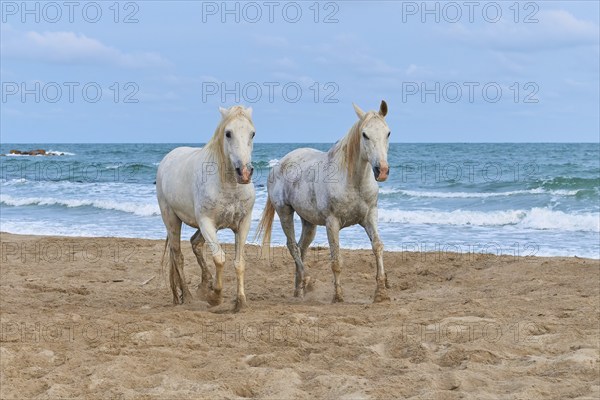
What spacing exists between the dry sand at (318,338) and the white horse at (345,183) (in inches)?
29.7

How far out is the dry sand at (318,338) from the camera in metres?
4.18

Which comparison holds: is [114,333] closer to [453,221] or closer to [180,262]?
[180,262]

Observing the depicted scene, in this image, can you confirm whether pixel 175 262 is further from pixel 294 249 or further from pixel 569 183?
pixel 569 183

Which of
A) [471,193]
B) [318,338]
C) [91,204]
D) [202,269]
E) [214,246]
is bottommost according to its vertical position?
[318,338]

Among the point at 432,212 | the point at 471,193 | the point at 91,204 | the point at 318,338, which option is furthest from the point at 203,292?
the point at 471,193

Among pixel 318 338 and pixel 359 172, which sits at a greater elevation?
pixel 359 172

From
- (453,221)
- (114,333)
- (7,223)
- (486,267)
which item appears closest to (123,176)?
(7,223)

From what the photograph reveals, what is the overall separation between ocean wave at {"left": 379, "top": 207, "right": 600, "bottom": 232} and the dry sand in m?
5.66

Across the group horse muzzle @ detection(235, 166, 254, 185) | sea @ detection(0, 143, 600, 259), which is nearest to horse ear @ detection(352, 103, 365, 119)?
horse muzzle @ detection(235, 166, 254, 185)

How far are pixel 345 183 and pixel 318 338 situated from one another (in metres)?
1.88

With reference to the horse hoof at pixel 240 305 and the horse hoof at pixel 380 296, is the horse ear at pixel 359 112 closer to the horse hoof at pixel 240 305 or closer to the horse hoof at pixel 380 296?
the horse hoof at pixel 380 296

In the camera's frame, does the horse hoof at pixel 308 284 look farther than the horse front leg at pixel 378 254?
Yes

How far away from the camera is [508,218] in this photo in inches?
597

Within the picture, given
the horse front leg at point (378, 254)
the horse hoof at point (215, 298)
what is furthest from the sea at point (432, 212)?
the horse hoof at point (215, 298)
